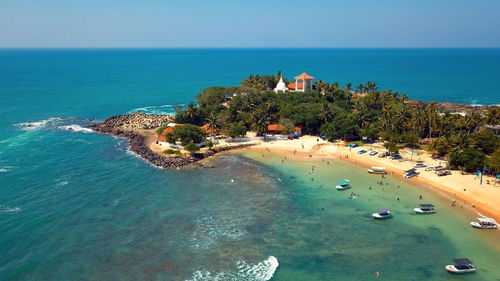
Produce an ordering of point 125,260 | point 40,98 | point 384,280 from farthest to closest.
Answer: point 40,98 → point 125,260 → point 384,280

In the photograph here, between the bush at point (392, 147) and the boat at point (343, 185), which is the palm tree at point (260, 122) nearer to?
the bush at point (392, 147)

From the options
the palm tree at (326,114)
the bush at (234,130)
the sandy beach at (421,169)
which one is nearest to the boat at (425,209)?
the sandy beach at (421,169)

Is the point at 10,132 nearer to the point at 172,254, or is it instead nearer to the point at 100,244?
the point at 100,244

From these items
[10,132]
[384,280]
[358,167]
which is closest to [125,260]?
[384,280]

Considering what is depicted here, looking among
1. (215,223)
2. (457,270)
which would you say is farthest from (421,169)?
(215,223)

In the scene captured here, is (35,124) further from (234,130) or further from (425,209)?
(425,209)

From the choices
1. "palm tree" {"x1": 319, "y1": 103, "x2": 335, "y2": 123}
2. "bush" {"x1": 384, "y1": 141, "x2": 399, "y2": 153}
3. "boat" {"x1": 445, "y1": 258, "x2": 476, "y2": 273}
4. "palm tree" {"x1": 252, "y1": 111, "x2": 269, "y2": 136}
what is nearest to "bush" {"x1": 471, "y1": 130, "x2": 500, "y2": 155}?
"bush" {"x1": 384, "y1": 141, "x2": 399, "y2": 153}

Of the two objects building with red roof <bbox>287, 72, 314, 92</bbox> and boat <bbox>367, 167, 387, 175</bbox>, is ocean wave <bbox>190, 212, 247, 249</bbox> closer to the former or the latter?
boat <bbox>367, 167, 387, 175</bbox>
